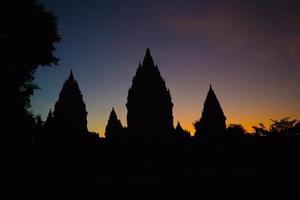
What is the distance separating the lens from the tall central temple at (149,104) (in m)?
36.9

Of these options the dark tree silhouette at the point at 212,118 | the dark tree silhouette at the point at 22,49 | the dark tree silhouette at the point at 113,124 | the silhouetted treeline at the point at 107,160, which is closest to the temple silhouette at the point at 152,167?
the silhouetted treeline at the point at 107,160

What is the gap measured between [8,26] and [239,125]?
3318 inches

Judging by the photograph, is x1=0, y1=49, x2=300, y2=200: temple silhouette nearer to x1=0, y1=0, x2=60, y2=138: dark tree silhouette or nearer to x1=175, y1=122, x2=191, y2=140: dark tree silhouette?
x1=175, y1=122, x2=191, y2=140: dark tree silhouette

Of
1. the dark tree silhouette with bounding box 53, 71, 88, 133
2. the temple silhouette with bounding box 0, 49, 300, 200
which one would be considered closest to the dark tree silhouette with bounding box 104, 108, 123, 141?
the dark tree silhouette with bounding box 53, 71, 88, 133

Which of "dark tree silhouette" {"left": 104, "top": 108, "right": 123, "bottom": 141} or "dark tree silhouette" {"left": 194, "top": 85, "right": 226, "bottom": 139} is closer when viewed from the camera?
"dark tree silhouette" {"left": 194, "top": 85, "right": 226, "bottom": 139}

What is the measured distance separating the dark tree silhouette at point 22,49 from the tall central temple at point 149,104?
929 inches

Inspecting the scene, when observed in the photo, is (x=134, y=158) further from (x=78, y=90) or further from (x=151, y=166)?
(x=78, y=90)

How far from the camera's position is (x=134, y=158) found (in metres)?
16.1

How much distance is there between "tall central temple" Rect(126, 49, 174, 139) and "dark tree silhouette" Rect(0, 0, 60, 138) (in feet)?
77.4

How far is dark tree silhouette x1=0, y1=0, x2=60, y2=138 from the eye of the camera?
11641 millimetres

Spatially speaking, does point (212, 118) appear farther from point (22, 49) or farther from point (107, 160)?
point (22, 49)

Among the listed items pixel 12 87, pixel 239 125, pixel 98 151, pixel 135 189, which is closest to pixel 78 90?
pixel 98 151

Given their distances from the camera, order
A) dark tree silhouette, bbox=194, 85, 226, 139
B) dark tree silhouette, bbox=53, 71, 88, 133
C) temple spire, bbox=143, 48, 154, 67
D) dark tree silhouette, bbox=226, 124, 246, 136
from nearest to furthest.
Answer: dark tree silhouette, bbox=226, 124, 246, 136 → temple spire, bbox=143, 48, 154, 67 → dark tree silhouette, bbox=53, 71, 88, 133 → dark tree silhouette, bbox=194, 85, 226, 139

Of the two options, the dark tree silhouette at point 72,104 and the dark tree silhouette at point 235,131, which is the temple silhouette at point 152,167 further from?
the dark tree silhouette at point 72,104
